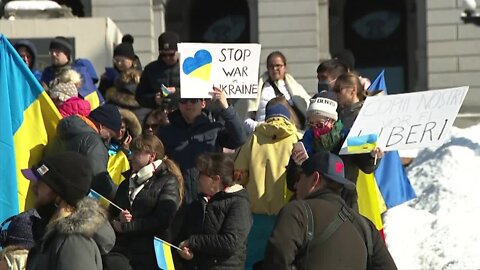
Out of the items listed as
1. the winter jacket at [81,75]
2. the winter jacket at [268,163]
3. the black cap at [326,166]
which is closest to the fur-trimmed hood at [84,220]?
the black cap at [326,166]

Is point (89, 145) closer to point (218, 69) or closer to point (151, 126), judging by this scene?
point (218, 69)

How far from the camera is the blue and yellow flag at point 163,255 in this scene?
7633 millimetres

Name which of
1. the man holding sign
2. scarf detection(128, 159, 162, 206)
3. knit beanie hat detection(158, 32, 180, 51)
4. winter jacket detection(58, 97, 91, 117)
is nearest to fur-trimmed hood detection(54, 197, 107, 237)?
scarf detection(128, 159, 162, 206)

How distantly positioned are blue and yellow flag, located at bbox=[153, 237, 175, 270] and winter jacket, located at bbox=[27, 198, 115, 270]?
6.09ft

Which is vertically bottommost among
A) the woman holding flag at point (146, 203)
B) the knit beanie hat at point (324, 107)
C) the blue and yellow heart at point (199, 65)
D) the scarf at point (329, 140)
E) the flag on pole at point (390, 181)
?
the flag on pole at point (390, 181)

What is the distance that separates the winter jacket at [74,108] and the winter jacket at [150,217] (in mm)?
1859

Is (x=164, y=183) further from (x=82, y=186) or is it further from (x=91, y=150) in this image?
(x=82, y=186)

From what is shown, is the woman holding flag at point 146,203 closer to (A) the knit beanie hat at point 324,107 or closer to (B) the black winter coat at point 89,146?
(B) the black winter coat at point 89,146

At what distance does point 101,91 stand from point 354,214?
8.32 m

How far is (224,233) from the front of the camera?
26.8 ft

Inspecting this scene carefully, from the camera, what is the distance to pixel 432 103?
27.3 ft

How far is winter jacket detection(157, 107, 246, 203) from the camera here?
9.30 meters

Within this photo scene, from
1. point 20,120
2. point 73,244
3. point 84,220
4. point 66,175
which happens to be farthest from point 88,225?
point 20,120

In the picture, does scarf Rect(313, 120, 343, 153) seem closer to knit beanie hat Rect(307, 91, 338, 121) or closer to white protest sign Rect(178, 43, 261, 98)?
knit beanie hat Rect(307, 91, 338, 121)
